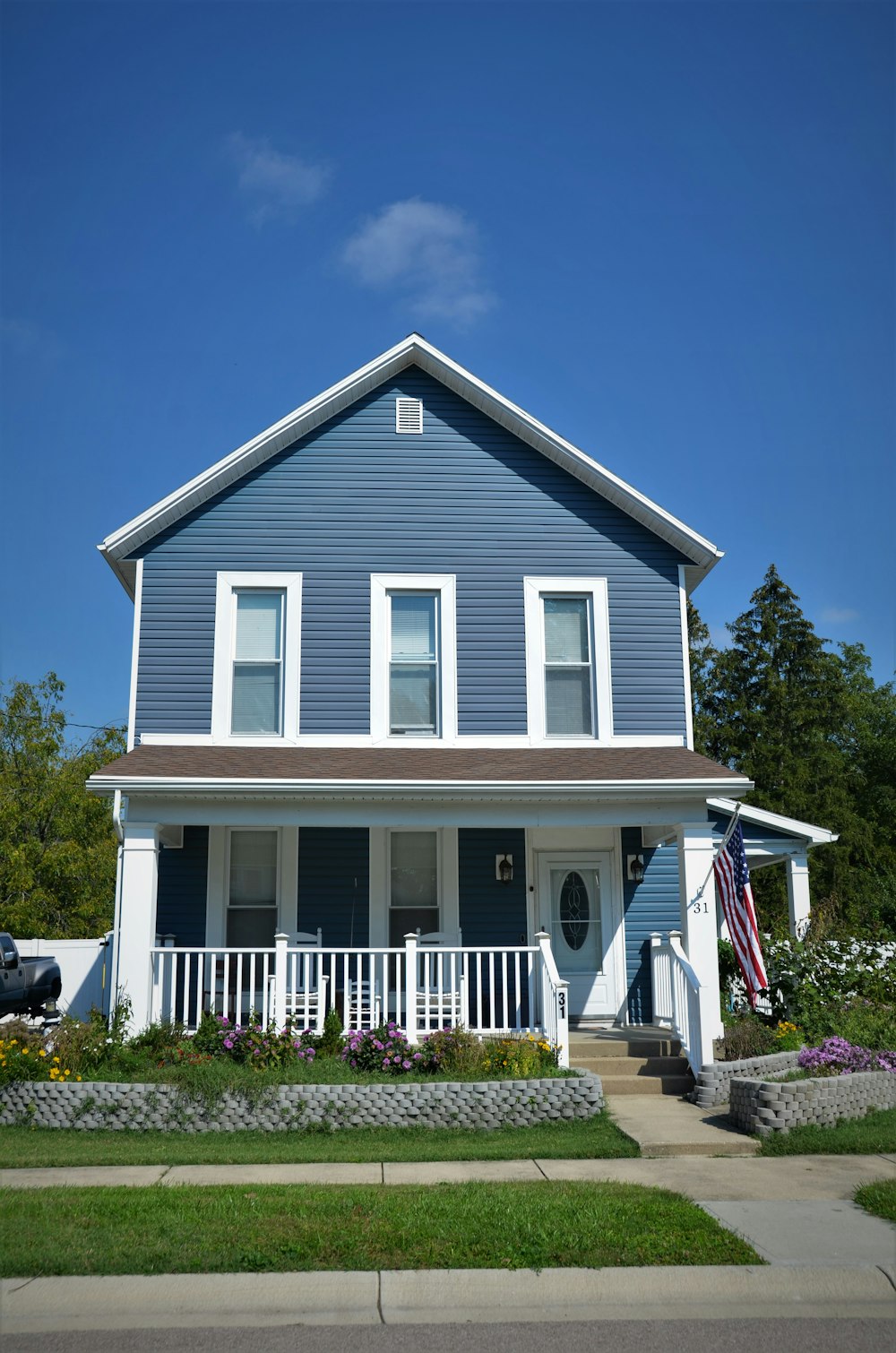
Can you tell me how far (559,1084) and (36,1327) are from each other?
236 inches

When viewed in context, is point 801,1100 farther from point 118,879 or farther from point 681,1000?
point 118,879

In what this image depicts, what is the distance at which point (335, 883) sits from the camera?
1508cm

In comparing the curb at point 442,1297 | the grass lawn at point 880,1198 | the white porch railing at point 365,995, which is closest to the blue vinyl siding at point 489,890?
the white porch railing at point 365,995

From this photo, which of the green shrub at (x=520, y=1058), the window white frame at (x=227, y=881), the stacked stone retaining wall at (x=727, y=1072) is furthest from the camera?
the window white frame at (x=227, y=881)

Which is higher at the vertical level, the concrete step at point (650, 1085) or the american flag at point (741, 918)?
the american flag at point (741, 918)

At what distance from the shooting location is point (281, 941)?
41.0 ft

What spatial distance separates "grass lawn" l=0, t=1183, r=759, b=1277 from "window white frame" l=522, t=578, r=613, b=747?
24.3 feet

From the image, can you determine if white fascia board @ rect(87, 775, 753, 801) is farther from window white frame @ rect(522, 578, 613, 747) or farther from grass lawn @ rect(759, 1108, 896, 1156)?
grass lawn @ rect(759, 1108, 896, 1156)

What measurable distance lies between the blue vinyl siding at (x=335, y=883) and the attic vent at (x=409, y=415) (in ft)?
17.5

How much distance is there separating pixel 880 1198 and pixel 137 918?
25.2 ft

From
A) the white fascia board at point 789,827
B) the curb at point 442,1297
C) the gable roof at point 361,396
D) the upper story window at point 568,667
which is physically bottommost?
the curb at point 442,1297

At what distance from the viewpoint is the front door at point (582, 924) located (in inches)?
599

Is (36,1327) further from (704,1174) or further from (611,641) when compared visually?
(611,641)

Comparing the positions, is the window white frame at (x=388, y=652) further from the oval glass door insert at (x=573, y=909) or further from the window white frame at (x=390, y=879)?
the oval glass door insert at (x=573, y=909)
